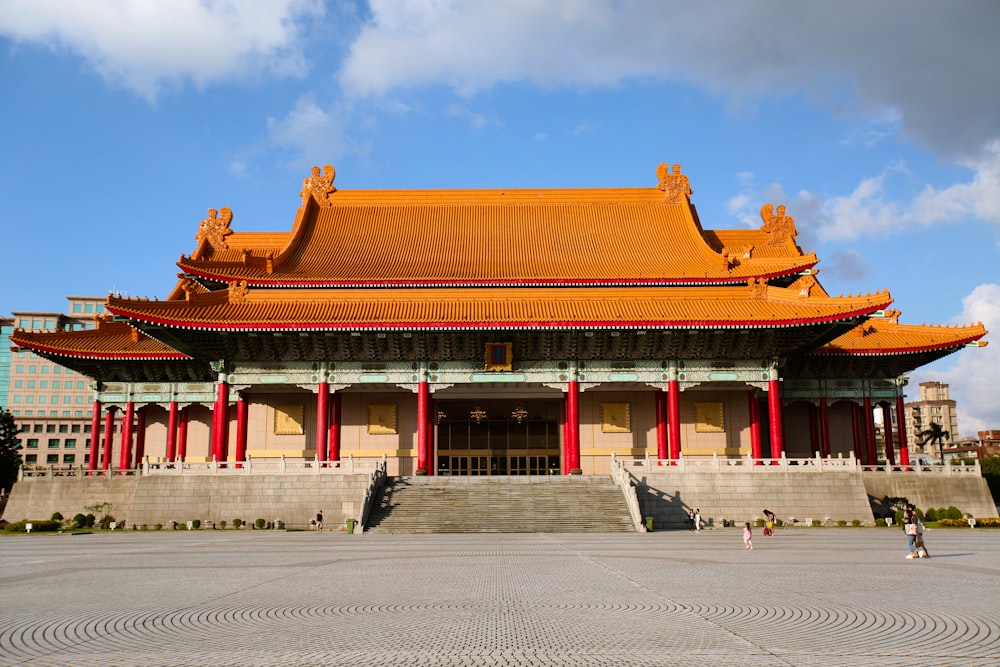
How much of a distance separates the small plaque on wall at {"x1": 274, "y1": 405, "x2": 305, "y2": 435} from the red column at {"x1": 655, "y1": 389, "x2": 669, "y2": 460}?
1817cm

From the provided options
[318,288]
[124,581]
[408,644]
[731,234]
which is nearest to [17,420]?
[318,288]

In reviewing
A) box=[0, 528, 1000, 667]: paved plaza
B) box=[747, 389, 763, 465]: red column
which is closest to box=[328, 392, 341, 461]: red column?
box=[0, 528, 1000, 667]: paved plaza

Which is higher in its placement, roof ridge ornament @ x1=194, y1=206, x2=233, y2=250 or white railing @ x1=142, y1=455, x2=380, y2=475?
roof ridge ornament @ x1=194, y1=206, x2=233, y2=250

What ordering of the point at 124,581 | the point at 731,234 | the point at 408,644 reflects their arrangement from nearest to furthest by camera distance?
1. the point at 408,644
2. the point at 124,581
3. the point at 731,234

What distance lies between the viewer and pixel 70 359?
139 ft

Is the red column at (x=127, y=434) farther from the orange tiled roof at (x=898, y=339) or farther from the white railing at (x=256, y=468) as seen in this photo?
the orange tiled roof at (x=898, y=339)

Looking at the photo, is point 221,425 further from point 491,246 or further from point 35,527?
point 491,246

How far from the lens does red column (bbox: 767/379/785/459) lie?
125 feet

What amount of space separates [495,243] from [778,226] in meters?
18.3

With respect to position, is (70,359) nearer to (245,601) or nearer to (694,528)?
(694,528)

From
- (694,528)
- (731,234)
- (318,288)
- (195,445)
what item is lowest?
(694,528)

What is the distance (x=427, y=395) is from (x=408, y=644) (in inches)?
1180

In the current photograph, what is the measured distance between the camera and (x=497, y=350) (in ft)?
130

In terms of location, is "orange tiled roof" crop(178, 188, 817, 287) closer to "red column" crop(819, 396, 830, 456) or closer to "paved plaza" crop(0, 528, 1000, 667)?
"red column" crop(819, 396, 830, 456)
